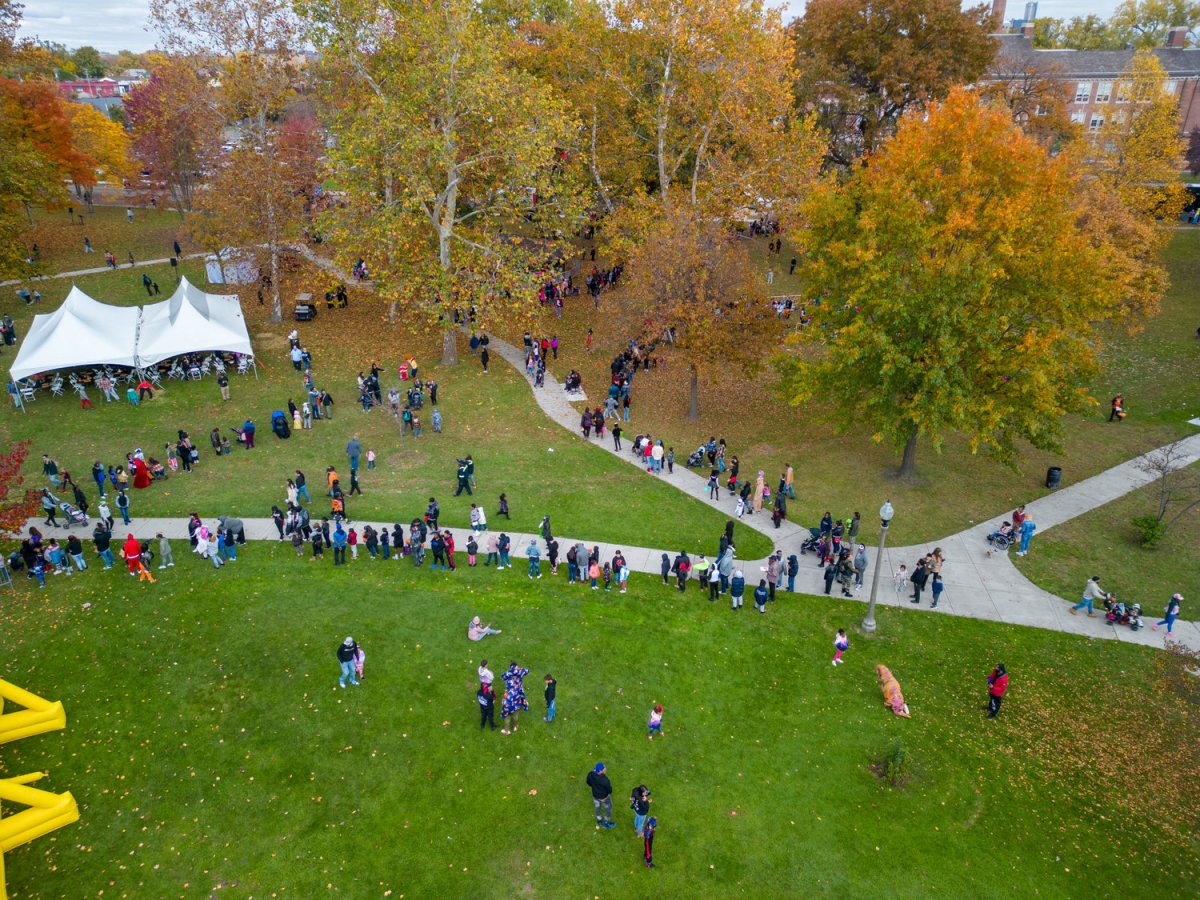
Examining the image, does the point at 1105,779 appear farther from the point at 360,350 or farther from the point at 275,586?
the point at 360,350

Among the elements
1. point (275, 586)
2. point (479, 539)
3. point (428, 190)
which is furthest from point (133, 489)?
point (428, 190)

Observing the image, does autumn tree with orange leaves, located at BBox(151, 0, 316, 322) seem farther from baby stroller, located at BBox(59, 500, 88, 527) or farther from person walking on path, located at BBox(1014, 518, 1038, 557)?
person walking on path, located at BBox(1014, 518, 1038, 557)

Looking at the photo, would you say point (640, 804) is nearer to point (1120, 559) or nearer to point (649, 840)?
point (649, 840)

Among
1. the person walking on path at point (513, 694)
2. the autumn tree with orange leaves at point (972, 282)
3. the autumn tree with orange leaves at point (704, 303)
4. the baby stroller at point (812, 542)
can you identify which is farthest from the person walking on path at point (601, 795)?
the autumn tree with orange leaves at point (704, 303)

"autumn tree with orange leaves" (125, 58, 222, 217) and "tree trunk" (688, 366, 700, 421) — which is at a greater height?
"autumn tree with orange leaves" (125, 58, 222, 217)

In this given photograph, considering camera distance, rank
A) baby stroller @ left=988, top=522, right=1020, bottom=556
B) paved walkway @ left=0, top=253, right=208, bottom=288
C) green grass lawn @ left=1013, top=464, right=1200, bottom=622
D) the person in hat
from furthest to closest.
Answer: paved walkway @ left=0, top=253, right=208, bottom=288 < baby stroller @ left=988, top=522, right=1020, bottom=556 < green grass lawn @ left=1013, top=464, right=1200, bottom=622 < the person in hat

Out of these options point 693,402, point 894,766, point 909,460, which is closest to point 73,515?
point 693,402

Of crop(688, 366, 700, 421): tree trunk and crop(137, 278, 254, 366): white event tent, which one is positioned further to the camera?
crop(137, 278, 254, 366): white event tent

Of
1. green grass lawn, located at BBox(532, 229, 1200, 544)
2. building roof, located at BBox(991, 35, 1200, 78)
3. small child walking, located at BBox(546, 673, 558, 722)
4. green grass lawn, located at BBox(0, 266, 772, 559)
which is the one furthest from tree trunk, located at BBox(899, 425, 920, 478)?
building roof, located at BBox(991, 35, 1200, 78)
